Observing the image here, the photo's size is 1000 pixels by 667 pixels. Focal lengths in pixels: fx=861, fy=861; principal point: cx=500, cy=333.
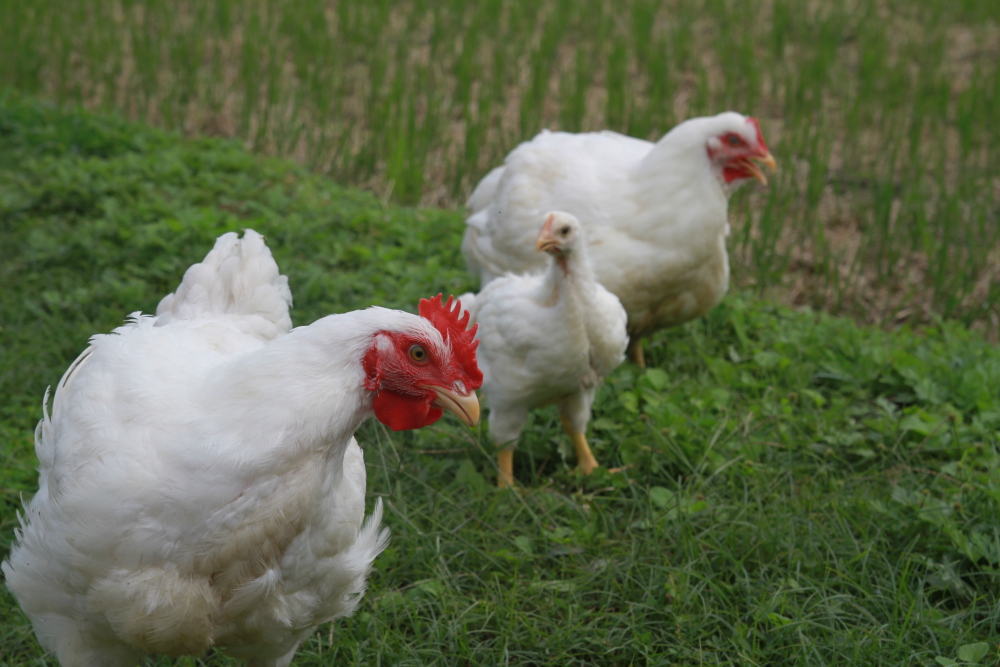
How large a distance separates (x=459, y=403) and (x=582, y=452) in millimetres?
2021

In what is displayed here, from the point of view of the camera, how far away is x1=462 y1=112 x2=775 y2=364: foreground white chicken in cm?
427

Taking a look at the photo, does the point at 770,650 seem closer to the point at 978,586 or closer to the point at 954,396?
the point at 978,586

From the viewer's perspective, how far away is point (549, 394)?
3.73m

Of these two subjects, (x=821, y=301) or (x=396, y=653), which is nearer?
(x=396, y=653)

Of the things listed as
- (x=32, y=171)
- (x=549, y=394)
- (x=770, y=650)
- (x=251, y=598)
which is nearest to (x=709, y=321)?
(x=549, y=394)

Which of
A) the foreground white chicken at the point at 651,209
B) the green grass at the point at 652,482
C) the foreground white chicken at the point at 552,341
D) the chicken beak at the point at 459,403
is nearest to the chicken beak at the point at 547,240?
the foreground white chicken at the point at 552,341

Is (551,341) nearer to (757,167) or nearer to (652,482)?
(652,482)

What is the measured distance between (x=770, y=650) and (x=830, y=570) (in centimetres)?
47

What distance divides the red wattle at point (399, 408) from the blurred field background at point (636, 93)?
3800 mm

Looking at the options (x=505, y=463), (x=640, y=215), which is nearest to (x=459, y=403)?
(x=505, y=463)

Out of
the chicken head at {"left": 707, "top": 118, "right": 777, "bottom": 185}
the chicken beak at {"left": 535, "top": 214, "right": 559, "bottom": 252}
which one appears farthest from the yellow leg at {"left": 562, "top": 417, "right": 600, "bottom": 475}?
the chicken head at {"left": 707, "top": 118, "right": 777, "bottom": 185}

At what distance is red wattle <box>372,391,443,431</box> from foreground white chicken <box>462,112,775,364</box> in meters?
2.33

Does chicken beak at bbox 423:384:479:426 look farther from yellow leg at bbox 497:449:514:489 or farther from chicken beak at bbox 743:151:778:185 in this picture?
chicken beak at bbox 743:151:778:185

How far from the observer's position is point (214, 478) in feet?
6.25
